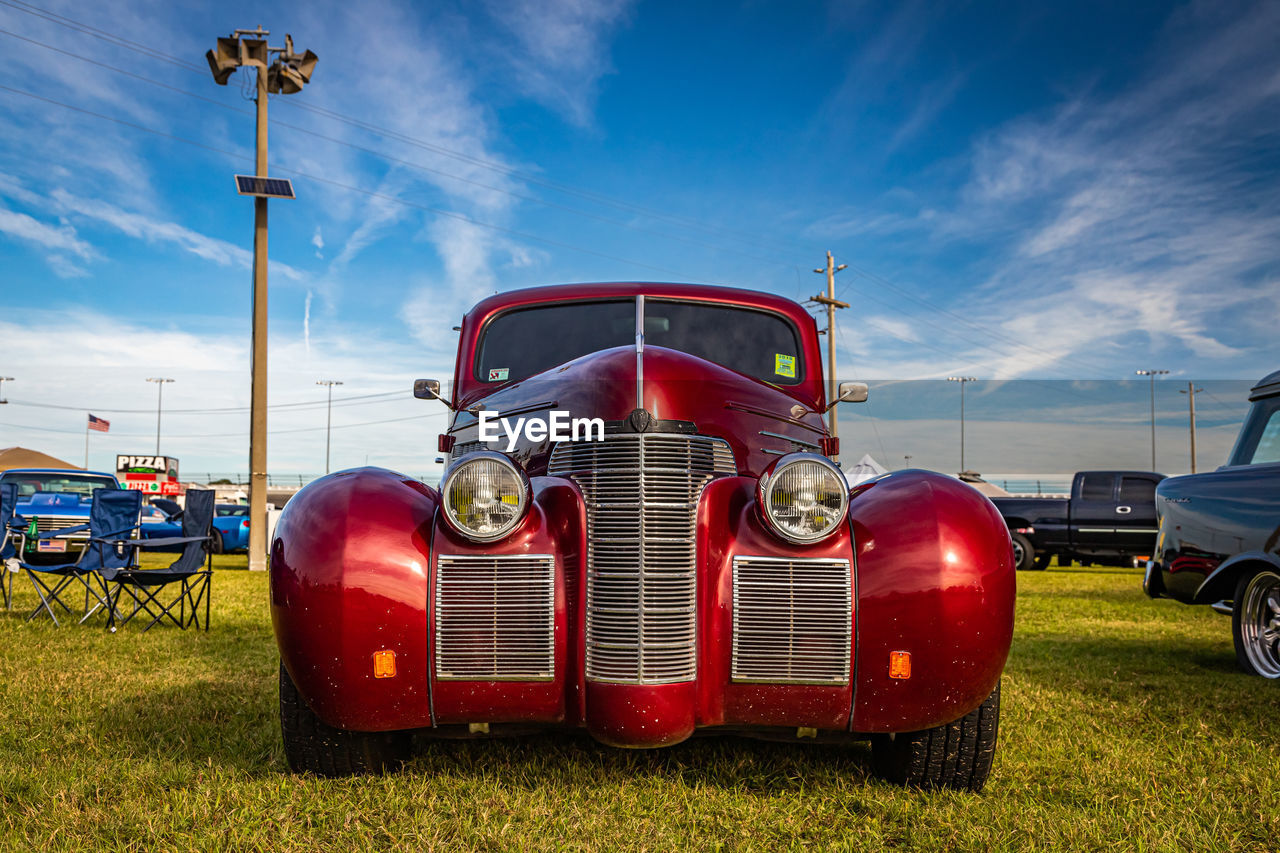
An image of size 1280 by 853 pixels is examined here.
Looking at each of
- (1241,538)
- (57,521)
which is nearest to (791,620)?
(1241,538)

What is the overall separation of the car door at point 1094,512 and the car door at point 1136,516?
10 centimetres

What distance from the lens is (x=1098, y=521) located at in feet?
48.2

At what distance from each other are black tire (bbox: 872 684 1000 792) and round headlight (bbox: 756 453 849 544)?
0.84 metres

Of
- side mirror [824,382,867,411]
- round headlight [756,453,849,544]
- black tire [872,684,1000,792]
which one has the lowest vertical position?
black tire [872,684,1000,792]

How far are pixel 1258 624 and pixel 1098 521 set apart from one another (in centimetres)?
981

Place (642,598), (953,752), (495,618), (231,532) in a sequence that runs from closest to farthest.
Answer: (642,598) < (495,618) < (953,752) < (231,532)

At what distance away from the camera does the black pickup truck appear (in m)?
14.4

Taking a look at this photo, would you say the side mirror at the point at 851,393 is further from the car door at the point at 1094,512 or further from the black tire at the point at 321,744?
the car door at the point at 1094,512

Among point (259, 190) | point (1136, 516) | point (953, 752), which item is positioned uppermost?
point (259, 190)

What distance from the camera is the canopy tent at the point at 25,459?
125ft

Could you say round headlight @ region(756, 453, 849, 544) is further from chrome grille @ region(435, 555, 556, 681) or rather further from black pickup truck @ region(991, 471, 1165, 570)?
black pickup truck @ region(991, 471, 1165, 570)

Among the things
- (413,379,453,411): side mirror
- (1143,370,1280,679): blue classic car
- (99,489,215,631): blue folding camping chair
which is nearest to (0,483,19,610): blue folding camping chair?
(99,489,215,631): blue folding camping chair

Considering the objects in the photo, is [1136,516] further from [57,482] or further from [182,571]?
[57,482]

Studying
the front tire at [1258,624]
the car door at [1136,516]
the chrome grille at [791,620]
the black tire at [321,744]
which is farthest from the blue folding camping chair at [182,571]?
the car door at [1136,516]
